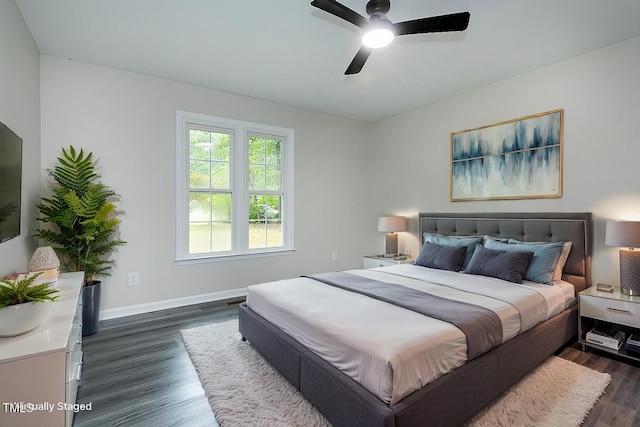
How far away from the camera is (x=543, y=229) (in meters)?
3.23

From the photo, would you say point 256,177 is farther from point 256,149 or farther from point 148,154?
point 148,154

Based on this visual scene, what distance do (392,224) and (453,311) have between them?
8.64ft

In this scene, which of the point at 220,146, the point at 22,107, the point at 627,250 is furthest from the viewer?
the point at 220,146

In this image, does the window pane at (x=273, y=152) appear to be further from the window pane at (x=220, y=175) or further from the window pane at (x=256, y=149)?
the window pane at (x=220, y=175)

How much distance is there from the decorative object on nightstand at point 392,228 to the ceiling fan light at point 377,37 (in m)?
2.83

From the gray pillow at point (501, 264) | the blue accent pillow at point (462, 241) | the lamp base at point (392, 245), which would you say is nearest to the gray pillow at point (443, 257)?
the blue accent pillow at point (462, 241)

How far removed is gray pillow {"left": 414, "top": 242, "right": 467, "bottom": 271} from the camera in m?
3.42

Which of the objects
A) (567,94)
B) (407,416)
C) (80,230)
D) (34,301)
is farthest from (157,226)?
(567,94)

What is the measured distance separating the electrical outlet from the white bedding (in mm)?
1622

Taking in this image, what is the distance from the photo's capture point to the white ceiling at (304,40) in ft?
7.77

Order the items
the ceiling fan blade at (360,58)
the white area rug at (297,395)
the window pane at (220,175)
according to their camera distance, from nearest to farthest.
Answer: the white area rug at (297,395)
the ceiling fan blade at (360,58)
the window pane at (220,175)

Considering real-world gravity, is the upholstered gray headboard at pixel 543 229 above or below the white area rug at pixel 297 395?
above

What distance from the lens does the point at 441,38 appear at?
275 cm

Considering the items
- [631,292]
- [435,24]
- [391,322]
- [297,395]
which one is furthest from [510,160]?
[297,395]
